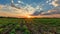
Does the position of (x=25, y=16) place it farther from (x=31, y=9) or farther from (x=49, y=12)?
(x=49, y=12)

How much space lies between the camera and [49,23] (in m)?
5.51

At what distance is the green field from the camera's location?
5434mm

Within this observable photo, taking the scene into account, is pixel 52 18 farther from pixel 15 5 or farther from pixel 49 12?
pixel 15 5

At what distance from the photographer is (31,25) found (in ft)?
18.0

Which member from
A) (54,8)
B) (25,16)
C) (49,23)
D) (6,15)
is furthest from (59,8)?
(6,15)

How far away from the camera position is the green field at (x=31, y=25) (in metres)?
5.43

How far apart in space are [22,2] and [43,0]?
660 millimetres

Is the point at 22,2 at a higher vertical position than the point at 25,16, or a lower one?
higher

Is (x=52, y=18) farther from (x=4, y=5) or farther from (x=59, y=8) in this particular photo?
(x=4, y=5)

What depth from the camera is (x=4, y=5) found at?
18.1 ft

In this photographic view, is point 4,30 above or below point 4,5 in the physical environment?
below

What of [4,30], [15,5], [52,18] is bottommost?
[4,30]

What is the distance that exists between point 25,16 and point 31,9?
0.95 feet

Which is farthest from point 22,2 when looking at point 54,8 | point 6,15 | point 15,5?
point 54,8
